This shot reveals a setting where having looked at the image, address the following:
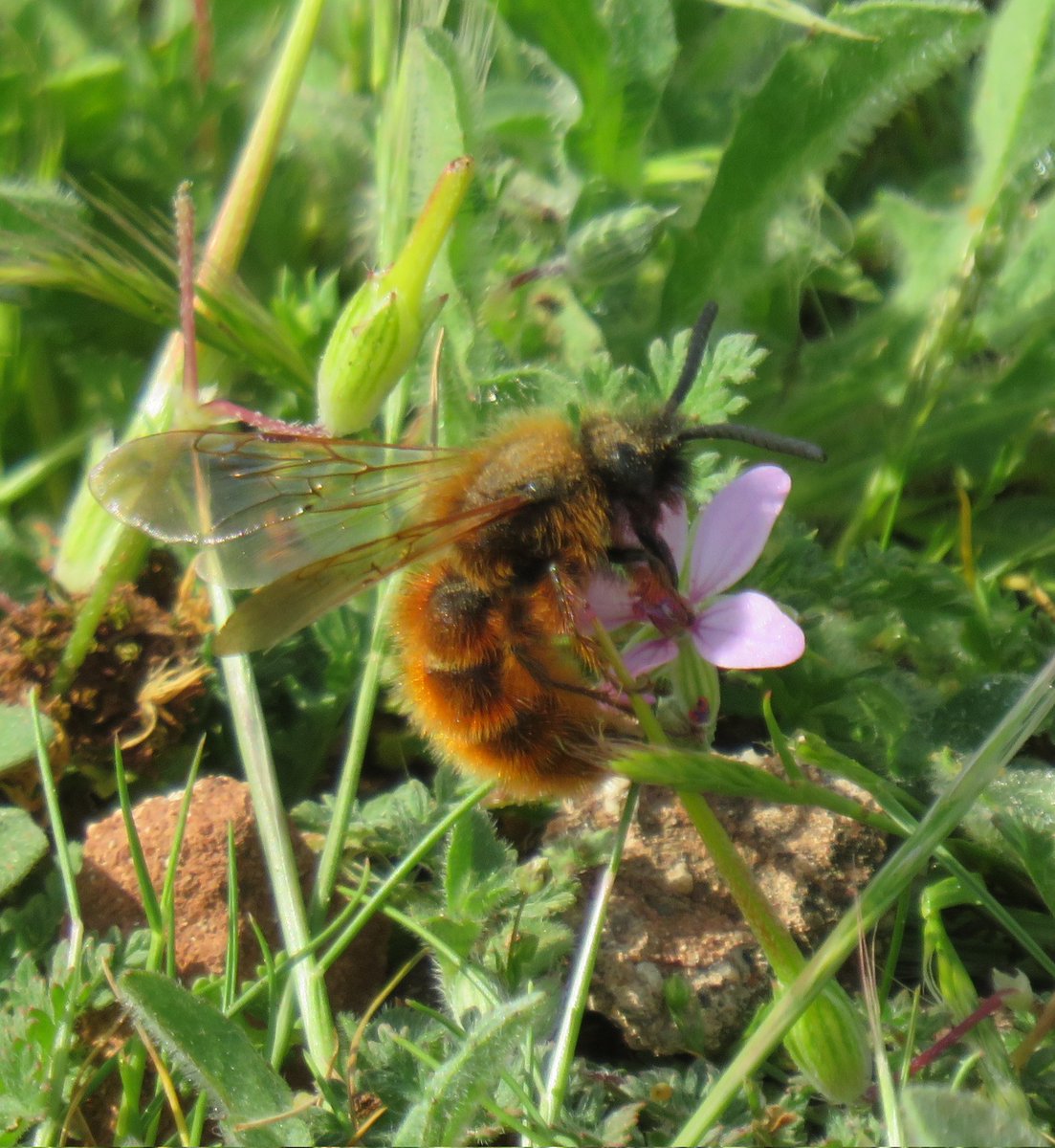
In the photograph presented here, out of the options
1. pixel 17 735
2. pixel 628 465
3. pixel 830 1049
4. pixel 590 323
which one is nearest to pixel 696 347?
pixel 628 465

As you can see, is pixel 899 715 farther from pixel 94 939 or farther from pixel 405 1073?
pixel 94 939

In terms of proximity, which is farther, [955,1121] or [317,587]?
[317,587]

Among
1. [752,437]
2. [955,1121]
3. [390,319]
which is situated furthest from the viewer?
[390,319]

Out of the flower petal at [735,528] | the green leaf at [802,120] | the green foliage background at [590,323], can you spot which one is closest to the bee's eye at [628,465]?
the flower petal at [735,528]

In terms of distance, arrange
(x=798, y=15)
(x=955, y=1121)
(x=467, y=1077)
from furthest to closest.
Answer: (x=798, y=15)
(x=467, y=1077)
(x=955, y=1121)

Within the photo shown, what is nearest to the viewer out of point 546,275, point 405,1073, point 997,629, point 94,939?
point 405,1073

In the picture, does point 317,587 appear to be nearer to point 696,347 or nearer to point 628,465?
point 628,465

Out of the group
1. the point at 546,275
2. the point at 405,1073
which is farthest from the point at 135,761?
the point at 546,275

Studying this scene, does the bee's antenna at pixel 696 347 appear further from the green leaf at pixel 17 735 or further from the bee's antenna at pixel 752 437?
the green leaf at pixel 17 735
